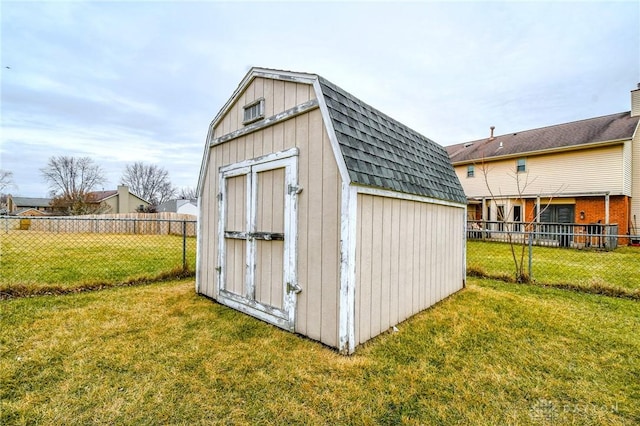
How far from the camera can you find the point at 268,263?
11.2ft

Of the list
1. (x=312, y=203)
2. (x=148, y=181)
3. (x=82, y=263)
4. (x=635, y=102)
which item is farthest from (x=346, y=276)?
(x=148, y=181)

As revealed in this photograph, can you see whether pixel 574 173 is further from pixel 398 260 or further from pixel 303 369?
pixel 303 369

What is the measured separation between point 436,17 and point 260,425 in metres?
8.23

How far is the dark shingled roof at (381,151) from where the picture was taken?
281cm

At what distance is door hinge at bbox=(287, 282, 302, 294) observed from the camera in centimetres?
301

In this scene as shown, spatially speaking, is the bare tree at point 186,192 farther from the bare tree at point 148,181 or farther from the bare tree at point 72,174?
the bare tree at point 72,174

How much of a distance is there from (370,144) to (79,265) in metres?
7.47

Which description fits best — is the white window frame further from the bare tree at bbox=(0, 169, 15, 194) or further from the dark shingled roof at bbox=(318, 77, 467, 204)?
the bare tree at bbox=(0, 169, 15, 194)

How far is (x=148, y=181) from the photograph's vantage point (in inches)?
1594

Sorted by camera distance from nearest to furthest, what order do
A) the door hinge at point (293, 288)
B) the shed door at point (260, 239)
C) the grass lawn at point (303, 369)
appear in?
the grass lawn at point (303, 369), the door hinge at point (293, 288), the shed door at point (260, 239)

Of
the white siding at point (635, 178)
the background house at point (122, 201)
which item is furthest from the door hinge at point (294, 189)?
the background house at point (122, 201)

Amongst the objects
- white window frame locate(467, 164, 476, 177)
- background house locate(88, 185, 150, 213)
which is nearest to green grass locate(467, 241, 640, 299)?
white window frame locate(467, 164, 476, 177)

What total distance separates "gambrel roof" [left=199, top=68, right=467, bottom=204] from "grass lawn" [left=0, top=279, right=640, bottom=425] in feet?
5.77

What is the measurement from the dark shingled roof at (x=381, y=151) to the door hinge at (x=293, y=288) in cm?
136
